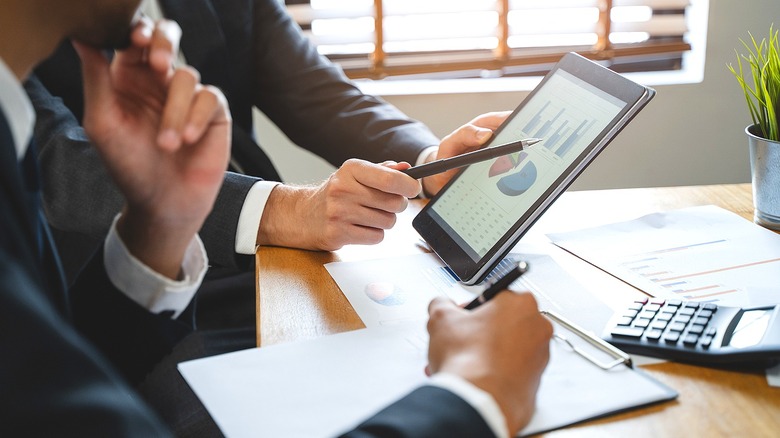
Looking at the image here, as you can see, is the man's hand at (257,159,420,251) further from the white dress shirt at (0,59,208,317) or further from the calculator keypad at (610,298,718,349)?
the calculator keypad at (610,298,718,349)

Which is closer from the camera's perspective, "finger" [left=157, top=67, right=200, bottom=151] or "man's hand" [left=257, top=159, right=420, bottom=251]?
"finger" [left=157, top=67, right=200, bottom=151]

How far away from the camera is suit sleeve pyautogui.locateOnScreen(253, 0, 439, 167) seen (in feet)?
5.24

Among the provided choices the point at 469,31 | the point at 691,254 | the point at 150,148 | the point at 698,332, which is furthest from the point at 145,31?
the point at 469,31

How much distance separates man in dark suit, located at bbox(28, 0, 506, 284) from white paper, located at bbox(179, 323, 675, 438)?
0.96ft

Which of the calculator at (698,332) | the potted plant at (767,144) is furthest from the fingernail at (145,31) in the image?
the potted plant at (767,144)

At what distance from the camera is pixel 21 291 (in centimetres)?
49

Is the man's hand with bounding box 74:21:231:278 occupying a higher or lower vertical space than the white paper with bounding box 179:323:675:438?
higher

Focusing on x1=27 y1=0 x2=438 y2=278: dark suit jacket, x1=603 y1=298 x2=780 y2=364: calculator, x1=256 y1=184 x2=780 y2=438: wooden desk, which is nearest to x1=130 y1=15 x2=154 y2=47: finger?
x1=256 y1=184 x2=780 y2=438: wooden desk

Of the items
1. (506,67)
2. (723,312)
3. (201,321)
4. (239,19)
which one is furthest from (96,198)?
(506,67)

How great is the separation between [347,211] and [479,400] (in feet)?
1.62

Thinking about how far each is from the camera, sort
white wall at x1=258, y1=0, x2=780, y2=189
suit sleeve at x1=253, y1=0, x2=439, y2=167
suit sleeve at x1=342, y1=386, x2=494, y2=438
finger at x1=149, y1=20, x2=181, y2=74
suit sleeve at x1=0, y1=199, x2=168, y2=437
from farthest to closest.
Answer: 1. white wall at x1=258, y1=0, x2=780, y2=189
2. suit sleeve at x1=253, y1=0, x2=439, y2=167
3. finger at x1=149, y1=20, x2=181, y2=74
4. suit sleeve at x1=342, y1=386, x2=494, y2=438
5. suit sleeve at x1=0, y1=199, x2=168, y2=437

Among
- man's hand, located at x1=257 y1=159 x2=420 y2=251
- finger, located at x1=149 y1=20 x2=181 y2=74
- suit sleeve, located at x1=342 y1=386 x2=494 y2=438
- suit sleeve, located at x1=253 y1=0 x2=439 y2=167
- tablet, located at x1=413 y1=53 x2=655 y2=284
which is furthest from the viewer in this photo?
suit sleeve, located at x1=253 y1=0 x2=439 y2=167

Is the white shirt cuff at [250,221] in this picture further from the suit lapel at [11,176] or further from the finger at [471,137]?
the suit lapel at [11,176]

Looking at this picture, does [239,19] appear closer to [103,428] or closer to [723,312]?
[723,312]
